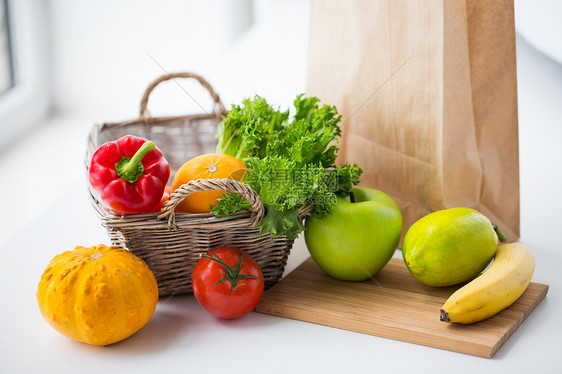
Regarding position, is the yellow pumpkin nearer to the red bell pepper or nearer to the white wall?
the red bell pepper

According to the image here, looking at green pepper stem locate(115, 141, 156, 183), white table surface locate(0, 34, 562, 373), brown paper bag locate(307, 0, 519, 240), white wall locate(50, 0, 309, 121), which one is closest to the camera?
white table surface locate(0, 34, 562, 373)

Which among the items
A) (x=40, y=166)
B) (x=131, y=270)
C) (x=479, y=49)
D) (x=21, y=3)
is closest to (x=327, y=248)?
(x=131, y=270)

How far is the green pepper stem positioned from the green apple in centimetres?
29

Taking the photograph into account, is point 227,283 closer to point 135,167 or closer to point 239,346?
point 239,346

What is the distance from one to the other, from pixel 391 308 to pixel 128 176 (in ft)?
1.51

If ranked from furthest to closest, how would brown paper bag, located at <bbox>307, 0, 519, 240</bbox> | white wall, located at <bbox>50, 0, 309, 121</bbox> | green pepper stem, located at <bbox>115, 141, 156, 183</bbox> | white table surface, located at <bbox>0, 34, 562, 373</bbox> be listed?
1. white wall, located at <bbox>50, 0, 309, 121</bbox>
2. brown paper bag, located at <bbox>307, 0, 519, 240</bbox>
3. green pepper stem, located at <bbox>115, 141, 156, 183</bbox>
4. white table surface, located at <bbox>0, 34, 562, 373</bbox>

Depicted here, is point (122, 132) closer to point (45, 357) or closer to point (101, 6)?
point (45, 357)

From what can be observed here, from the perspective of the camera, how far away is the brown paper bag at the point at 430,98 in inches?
43.7

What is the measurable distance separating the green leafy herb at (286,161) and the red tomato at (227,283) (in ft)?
0.20

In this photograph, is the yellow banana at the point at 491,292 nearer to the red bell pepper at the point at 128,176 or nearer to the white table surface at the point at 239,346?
the white table surface at the point at 239,346

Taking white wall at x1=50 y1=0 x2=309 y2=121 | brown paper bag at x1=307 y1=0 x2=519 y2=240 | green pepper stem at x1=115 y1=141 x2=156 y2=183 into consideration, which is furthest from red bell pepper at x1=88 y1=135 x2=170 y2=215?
white wall at x1=50 y1=0 x2=309 y2=121

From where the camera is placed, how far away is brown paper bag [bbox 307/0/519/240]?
3.64ft

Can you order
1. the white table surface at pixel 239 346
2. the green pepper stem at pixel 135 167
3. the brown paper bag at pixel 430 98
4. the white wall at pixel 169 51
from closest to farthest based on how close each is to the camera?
the white table surface at pixel 239 346 → the green pepper stem at pixel 135 167 → the brown paper bag at pixel 430 98 → the white wall at pixel 169 51

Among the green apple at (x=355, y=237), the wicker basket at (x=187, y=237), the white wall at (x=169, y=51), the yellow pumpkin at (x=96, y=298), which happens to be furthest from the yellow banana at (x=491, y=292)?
the white wall at (x=169, y=51)
